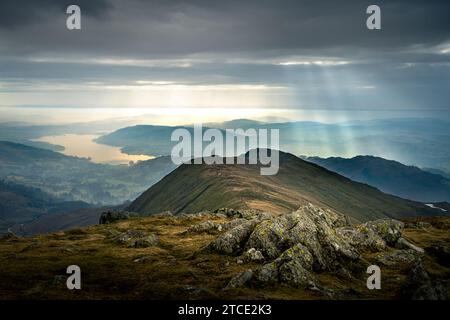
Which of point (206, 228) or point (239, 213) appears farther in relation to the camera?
point (239, 213)

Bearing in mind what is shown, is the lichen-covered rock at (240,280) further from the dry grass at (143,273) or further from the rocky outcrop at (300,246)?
the dry grass at (143,273)

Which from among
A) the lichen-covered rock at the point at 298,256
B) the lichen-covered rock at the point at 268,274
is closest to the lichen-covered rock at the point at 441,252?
the lichen-covered rock at the point at 298,256

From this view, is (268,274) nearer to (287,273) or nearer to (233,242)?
(287,273)

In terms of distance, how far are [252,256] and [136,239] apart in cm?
2547

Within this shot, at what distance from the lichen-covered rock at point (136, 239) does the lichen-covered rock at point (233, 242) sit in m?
14.3

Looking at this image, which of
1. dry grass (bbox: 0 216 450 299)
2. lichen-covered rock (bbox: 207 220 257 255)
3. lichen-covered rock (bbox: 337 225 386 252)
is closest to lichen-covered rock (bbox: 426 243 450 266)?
dry grass (bbox: 0 216 450 299)

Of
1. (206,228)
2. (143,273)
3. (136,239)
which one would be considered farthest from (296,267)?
(206,228)

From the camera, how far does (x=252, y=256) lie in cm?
5909

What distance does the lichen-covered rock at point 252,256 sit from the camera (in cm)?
5866
